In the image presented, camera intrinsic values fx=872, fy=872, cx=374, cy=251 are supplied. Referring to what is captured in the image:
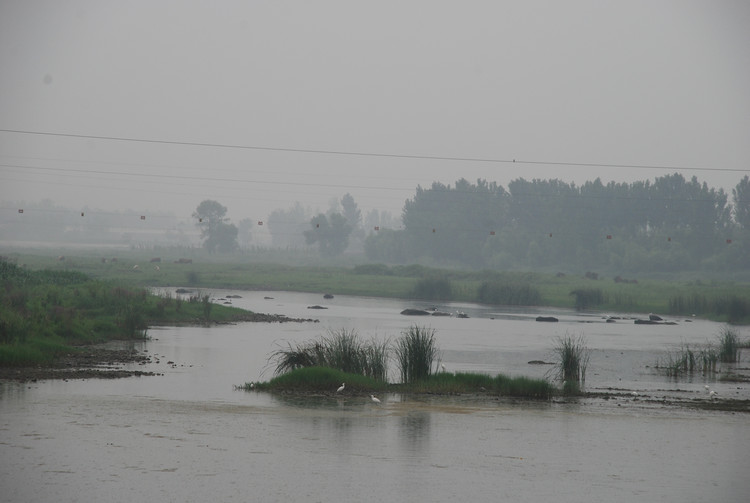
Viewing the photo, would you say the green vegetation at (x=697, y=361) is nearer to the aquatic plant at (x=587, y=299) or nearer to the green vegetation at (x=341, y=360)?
the green vegetation at (x=341, y=360)

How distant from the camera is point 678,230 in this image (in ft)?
403

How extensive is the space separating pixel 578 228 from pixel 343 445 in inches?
4646

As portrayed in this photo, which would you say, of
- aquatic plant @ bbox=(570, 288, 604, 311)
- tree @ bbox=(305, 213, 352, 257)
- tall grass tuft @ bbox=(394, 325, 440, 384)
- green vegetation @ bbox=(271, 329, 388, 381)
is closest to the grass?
tall grass tuft @ bbox=(394, 325, 440, 384)

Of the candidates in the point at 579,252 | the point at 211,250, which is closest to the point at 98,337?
the point at 579,252

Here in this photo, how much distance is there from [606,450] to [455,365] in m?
14.9

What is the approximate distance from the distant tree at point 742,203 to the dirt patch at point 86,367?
11635 centimetres

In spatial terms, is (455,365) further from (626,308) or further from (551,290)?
(551,290)

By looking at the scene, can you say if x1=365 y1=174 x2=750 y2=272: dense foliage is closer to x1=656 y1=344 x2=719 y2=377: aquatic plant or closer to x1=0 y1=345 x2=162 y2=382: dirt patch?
x1=656 y1=344 x2=719 y2=377: aquatic plant

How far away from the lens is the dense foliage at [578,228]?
121 metres

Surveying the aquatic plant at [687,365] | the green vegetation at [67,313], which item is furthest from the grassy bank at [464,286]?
the aquatic plant at [687,365]

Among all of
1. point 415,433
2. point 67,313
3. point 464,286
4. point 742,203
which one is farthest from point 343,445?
point 742,203


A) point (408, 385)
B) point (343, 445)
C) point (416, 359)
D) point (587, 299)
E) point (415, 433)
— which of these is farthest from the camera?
point (587, 299)

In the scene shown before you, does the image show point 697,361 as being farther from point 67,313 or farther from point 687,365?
point 67,313

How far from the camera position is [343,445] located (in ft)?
47.8
